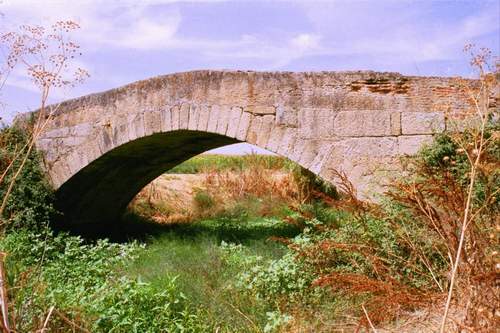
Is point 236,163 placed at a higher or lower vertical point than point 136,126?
lower

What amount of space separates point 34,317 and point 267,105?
137 inches

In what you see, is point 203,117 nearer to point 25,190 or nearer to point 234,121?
point 234,121

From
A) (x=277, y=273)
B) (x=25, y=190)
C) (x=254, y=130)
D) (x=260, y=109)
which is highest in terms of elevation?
(x=260, y=109)

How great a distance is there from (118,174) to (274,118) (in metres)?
4.05

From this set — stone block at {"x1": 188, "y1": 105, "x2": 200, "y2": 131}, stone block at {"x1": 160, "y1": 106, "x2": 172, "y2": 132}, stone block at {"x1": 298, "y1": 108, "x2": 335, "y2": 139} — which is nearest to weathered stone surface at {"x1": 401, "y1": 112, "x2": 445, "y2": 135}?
stone block at {"x1": 298, "y1": 108, "x2": 335, "y2": 139}

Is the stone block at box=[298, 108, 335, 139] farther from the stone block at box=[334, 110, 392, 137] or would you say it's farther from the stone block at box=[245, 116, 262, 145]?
the stone block at box=[245, 116, 262, 145]

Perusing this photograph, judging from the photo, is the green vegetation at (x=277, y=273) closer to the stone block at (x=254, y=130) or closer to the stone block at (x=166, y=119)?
the stone block at (x=254, y=130)

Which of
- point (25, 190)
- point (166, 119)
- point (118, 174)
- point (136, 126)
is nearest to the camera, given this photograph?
point (166, 119)

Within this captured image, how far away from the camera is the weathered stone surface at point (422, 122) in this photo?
5678 mm

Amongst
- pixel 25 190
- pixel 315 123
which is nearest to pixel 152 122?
pixel 315 123

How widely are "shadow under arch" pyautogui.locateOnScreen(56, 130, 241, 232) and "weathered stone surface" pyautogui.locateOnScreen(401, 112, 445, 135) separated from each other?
107 inches

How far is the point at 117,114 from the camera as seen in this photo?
803cm

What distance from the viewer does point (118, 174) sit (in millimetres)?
9625

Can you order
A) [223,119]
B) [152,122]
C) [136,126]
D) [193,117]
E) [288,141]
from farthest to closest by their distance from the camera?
[136,126] → [152,122] → [193,117] → [223,119] → [288,141]
